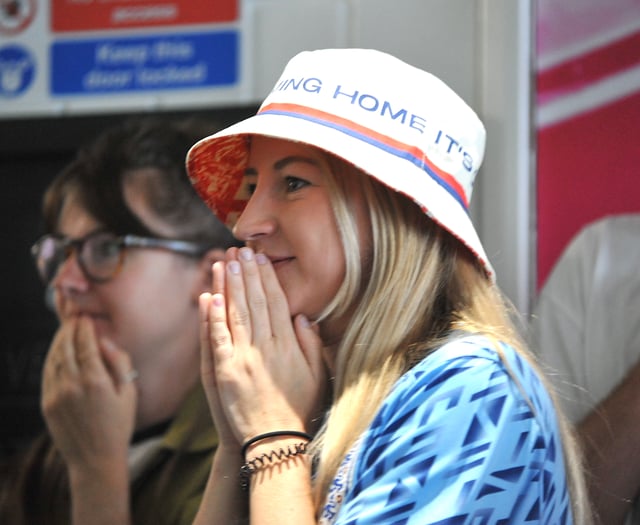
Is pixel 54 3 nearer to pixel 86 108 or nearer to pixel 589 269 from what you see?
pixel 86 108

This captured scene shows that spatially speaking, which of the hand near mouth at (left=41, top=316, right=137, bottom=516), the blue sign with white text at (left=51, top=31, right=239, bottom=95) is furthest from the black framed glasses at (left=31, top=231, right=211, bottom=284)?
the blue sign with white text at (left=51, top=31, right=239, bottom=95)

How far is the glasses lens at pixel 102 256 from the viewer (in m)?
2.56

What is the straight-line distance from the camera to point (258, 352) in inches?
64.6

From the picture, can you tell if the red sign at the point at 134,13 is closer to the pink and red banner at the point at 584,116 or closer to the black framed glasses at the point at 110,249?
the black framed glasses at the point at 110,249

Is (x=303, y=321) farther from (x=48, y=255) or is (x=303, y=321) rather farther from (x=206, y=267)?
(x=48, y=255)

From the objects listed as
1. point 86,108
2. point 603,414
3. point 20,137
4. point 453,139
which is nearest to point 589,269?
point 603,414

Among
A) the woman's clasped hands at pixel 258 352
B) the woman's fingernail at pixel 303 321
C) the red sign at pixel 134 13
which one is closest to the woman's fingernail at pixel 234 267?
the woman's clasped hands at pixel 258 352

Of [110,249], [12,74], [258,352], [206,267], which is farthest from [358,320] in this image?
[12,74]

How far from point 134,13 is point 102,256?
2.30 ft

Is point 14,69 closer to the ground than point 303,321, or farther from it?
farther from it

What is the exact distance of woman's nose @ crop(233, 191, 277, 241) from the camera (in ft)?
5.53

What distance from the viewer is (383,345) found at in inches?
62.3

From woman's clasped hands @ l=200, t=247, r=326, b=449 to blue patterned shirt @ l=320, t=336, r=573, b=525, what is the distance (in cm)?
17

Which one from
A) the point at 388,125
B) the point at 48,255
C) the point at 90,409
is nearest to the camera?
the point at 388,125
